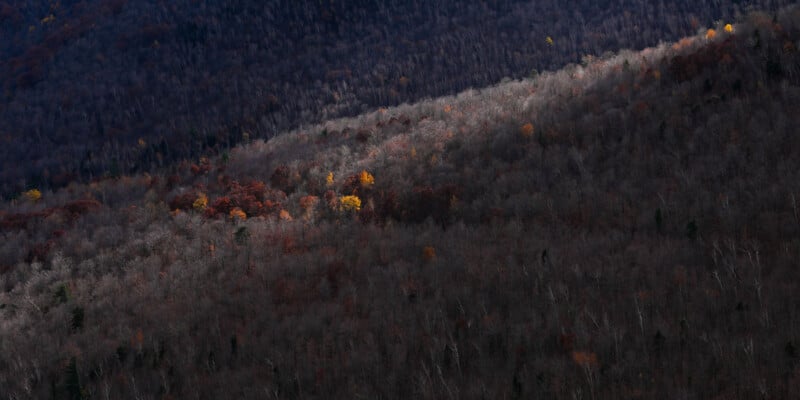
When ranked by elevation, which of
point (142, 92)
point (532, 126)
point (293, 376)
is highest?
point (142, 92)

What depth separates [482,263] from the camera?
8.61 m

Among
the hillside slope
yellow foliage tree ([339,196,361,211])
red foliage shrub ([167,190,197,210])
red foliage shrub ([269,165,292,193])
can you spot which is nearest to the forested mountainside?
red foliage shrub ([269,165,292,193])

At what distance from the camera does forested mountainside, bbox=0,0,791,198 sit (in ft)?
103

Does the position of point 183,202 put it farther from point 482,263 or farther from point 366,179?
point 482,263

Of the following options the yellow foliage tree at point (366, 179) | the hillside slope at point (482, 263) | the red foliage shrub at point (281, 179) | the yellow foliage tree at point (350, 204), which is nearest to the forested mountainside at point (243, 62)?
the red foliage shrub at point (281, 179)

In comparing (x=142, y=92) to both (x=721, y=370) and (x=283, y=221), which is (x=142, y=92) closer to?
(x=283, y=221)

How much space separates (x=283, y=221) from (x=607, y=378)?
964cm

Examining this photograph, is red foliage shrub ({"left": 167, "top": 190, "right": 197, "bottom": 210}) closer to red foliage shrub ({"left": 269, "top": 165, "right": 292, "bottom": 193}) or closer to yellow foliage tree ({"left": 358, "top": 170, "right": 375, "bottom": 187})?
red foliage shrub ({"left": 269, "top": 165, "right": 292, "bottom": 193})

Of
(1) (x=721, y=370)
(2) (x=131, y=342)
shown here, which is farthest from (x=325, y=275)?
(1) (x=721, y=370)

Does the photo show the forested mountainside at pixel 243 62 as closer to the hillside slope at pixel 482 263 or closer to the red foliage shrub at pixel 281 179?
the red foliage shrub at pixel 281 179

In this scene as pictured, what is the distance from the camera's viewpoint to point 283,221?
1349 cm

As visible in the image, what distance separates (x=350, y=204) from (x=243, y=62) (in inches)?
1177

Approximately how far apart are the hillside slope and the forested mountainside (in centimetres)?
1473

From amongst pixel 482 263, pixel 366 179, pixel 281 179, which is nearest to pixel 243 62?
pixel 281 179
